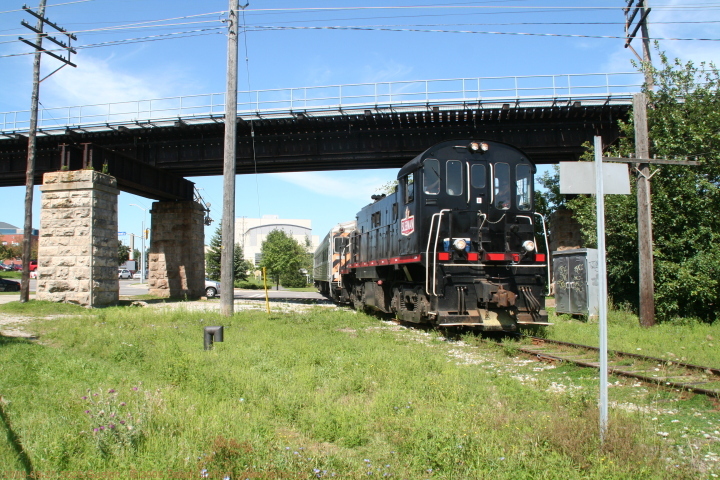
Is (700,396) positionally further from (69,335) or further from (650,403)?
(69,335)

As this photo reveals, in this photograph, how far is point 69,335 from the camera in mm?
11180

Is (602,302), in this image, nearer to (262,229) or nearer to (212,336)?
(212,336)

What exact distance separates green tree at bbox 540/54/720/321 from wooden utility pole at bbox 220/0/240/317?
12325 millimetres

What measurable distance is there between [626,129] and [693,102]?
214cm

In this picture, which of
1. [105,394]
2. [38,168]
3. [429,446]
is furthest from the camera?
[38,168]

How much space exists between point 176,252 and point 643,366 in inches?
939

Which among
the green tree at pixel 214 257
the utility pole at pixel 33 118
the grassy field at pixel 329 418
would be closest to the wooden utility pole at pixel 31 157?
the utility pole at pixel 33 118

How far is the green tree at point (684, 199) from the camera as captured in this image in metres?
14.3

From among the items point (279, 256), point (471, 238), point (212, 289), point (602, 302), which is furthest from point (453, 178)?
point (279, 256)

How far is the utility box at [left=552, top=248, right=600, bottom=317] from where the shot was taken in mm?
16016

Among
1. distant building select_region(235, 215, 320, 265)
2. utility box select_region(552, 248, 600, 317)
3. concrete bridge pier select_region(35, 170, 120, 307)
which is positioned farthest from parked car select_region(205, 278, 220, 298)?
distant building select_region(235, 215, 320, 265)

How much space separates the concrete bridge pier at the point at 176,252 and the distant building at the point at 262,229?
83.8m

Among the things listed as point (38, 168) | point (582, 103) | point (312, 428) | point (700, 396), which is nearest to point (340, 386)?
point (312, 428)

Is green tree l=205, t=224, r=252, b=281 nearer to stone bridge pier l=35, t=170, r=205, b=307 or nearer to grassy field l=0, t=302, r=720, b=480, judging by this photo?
stone bridge pier l=35, t=170, r=205, b=307
